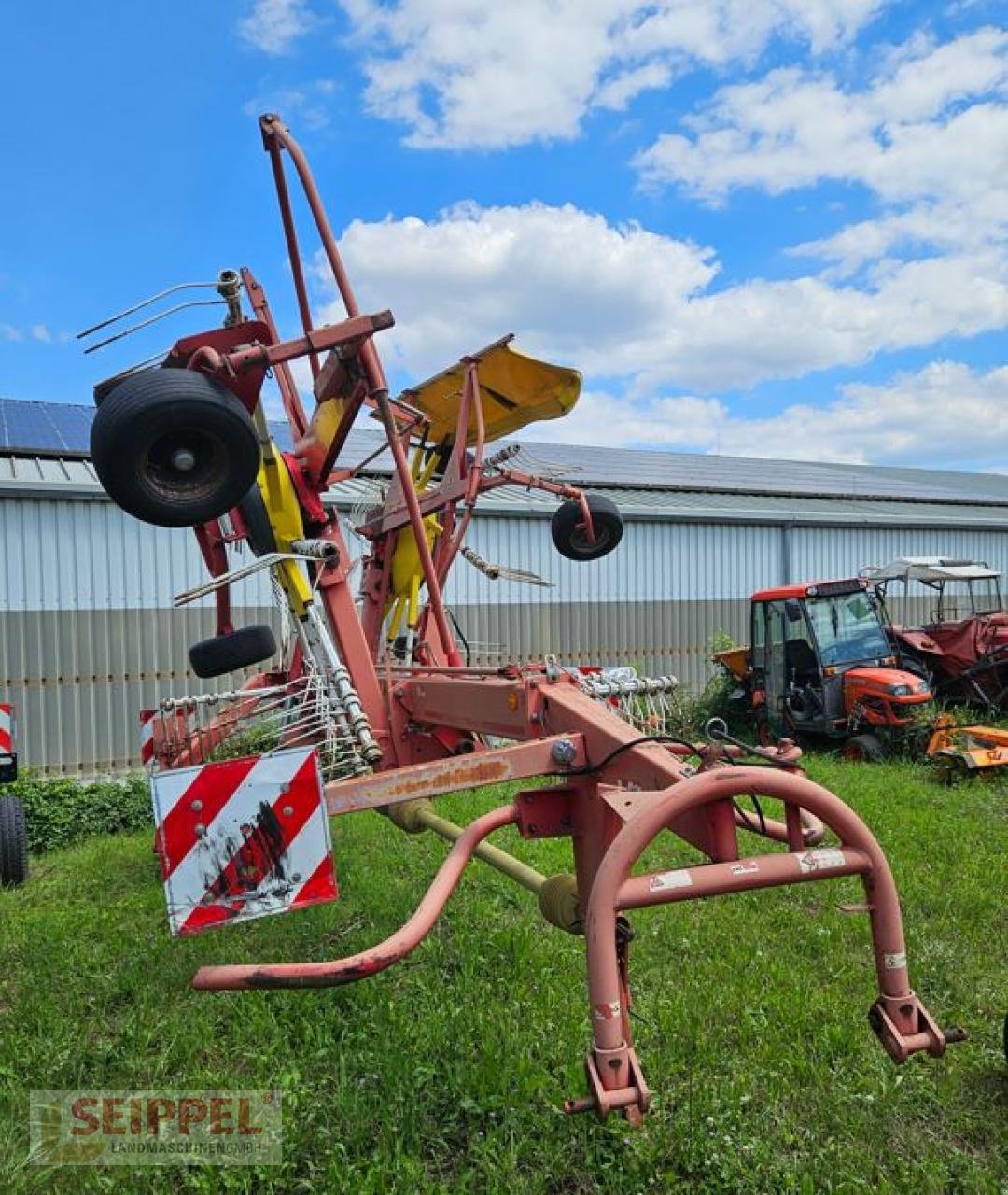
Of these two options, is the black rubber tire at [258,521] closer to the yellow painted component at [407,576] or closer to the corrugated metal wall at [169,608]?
the yellow painted component at [407,576]

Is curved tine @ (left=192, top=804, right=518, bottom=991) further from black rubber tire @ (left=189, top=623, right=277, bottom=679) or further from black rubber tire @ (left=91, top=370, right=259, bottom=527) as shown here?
black rubber tire @ (left=189, top=623, right=277, bottom=679)

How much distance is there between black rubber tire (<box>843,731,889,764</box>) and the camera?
9078 millimetres

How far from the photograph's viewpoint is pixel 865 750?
9188 mm

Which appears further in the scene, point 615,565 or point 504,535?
point 615,565

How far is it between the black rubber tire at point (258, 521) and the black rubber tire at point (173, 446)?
100cm

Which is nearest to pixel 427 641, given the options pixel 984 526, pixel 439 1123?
pixel 439 1123

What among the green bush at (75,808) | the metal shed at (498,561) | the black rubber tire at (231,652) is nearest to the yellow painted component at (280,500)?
the black rubber tire at (231,652)

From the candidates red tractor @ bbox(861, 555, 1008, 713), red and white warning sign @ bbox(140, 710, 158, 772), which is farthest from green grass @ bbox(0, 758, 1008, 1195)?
red tractor @ bbox(861, 555, 1008, 713)

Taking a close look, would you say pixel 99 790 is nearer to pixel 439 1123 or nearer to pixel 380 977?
pixel 380 977

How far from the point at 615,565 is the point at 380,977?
8731mm

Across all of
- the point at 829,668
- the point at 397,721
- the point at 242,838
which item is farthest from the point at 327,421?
the point at 829,668

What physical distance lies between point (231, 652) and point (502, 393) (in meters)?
2.06

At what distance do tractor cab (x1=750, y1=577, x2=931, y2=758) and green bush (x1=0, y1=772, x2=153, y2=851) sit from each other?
21.9 ft

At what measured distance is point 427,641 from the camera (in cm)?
496
